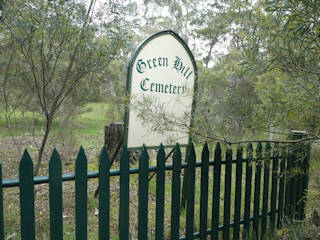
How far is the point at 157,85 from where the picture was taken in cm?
311

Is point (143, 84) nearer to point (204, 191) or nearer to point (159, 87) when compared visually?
point (159, 87)

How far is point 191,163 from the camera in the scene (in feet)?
8.27

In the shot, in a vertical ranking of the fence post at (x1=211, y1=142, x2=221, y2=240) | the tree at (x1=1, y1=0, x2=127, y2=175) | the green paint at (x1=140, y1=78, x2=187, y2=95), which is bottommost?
the fence post at (x1=211, y1=142, x2=221, y2=240)

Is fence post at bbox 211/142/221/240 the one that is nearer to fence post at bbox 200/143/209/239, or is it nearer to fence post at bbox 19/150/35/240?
fence post at bbox 200/143/209/239

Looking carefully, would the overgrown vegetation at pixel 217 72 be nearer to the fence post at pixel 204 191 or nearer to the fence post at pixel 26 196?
the fence post at pixel 204 191

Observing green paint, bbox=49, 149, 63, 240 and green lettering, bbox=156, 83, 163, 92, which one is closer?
green paint, bbox=49, 149, 63, 240

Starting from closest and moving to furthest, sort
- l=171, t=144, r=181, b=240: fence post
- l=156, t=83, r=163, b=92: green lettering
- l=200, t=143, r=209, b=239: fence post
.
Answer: l=171, t=144, r=181, b=240: fence post, l=200, t=143, r=209, b=239: fence post, l=156, t=83, r=163, b=92: green lettering

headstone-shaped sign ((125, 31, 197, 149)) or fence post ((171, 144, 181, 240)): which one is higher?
headstone-shaped sign ((125, 31, 197, 149))

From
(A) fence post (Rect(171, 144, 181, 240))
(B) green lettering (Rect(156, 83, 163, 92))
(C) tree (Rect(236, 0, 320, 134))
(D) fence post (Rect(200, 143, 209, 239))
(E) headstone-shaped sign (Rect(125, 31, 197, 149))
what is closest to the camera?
(C) tree (Rect(236, 0, 320, 134))

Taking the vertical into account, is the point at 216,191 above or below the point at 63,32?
below

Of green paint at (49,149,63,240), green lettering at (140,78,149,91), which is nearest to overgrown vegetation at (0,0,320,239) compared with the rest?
green lettering at (140,78,149,91)

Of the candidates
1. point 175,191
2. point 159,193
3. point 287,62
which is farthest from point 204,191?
point 287,62

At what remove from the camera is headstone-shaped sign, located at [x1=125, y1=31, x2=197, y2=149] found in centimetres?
278

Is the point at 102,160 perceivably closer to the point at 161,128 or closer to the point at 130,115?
the point at 161,128
